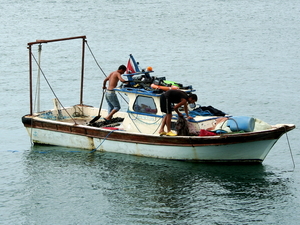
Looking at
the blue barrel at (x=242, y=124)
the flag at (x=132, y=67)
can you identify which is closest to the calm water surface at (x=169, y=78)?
the blue barrel at (x=242, y=124)

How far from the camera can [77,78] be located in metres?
28.6

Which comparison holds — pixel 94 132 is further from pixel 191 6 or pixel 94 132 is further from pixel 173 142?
pixel 191 6

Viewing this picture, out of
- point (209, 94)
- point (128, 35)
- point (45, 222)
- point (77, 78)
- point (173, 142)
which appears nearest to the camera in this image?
point (45, 222)

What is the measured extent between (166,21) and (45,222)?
107ft

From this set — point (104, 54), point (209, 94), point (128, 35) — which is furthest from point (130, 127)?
point (128, 35)

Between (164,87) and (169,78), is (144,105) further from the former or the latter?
(169,78)

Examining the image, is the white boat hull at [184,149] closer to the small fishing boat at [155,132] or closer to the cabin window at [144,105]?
the small fishing boat at [155,132]

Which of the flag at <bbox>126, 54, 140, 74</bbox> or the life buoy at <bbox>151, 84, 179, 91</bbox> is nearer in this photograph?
the life buoy at <bbox>151, 84, 179, 91</bbox>

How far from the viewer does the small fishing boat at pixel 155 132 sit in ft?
49.0

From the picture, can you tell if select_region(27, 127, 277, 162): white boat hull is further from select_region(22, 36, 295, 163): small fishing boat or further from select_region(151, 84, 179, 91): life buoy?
select_region(151, 84, 179, 91): life buoy

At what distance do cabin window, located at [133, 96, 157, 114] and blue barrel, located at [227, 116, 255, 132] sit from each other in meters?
2.28

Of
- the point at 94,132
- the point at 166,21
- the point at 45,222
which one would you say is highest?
the point at 166,21

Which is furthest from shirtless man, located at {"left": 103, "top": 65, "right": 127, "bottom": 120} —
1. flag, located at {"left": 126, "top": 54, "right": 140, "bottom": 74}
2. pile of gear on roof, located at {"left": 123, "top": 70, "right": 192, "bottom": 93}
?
pile of gear on roof, located at {"left": 123, "top": 70, "right": 192, "bottom": 93}

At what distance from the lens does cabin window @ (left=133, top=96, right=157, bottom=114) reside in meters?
16.1
